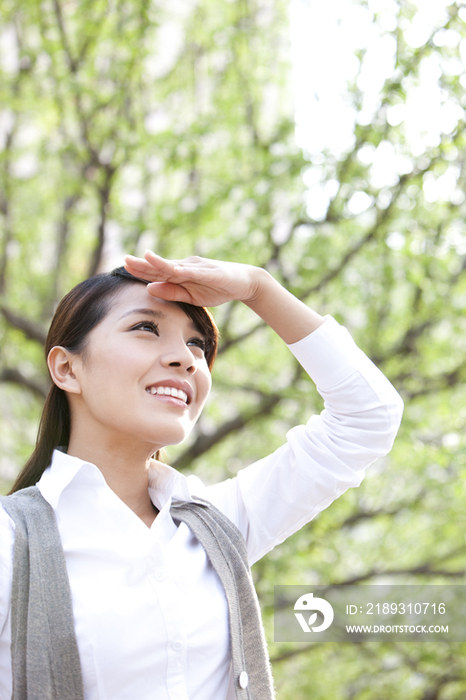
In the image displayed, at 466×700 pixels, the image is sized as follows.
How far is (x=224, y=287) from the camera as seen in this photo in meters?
1.45

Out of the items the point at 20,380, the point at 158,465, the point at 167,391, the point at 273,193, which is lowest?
the point at 20,380

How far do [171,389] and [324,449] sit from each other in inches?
16.1

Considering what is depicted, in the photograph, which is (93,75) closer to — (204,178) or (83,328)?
(204,178)

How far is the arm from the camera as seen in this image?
1.37 meters

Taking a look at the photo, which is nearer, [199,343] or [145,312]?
[145,312]

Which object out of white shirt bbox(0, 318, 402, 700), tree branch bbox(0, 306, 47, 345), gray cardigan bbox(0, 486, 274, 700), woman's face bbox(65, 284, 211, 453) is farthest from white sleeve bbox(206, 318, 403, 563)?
tree branch bbox(0, 306, 47, 345)

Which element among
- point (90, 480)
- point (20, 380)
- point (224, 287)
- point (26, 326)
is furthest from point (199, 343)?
point (20, 380)

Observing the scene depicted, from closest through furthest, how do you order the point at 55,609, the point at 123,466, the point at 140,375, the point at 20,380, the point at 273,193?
the point at 55,609 → the point at 140,375 → the point at 123,466 → the point at 273,193 → the point at 20,380

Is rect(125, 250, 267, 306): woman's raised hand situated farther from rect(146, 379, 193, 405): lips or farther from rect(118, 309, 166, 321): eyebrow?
rect(146, 379, 193, 405): lips

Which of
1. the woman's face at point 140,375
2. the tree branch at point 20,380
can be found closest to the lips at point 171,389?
the woman's face at point 140,375

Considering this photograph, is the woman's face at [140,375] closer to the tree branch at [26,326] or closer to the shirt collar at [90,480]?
the shirt collar at [90,480]

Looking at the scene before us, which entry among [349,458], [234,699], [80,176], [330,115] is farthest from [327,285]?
[234,699]

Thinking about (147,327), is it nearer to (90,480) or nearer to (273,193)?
(90,480)

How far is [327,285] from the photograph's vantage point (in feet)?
13.0
